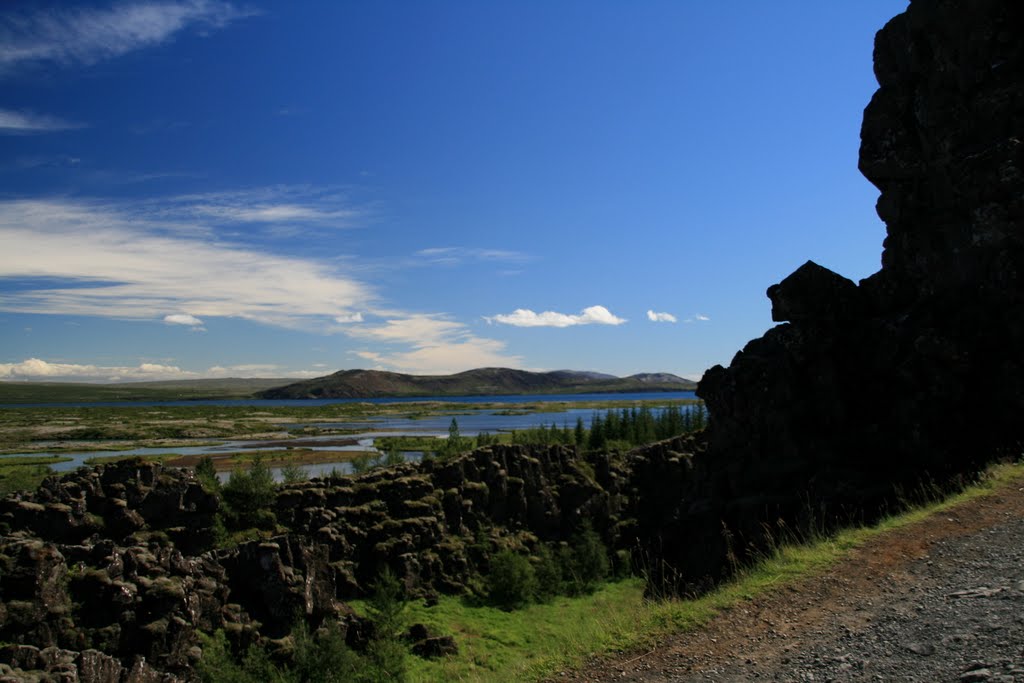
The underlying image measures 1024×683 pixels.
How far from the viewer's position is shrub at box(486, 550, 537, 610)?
165 feet

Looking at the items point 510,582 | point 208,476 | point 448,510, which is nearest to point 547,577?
point 510,582

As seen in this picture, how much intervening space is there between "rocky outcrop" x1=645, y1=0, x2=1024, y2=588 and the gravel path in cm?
709

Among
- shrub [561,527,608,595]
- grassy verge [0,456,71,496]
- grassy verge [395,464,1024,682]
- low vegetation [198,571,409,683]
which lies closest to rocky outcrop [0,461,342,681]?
low vegetation [198,571,409,683]

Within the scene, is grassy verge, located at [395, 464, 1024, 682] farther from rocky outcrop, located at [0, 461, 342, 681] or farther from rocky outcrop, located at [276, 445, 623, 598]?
rocky outcrop, located at [276, 445, 623, 598]

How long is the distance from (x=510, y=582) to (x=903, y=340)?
3275 cm

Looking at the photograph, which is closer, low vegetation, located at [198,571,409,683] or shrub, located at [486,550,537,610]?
low vegetation, located at [198,571,409,683]

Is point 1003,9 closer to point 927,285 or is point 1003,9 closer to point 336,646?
point 927,285

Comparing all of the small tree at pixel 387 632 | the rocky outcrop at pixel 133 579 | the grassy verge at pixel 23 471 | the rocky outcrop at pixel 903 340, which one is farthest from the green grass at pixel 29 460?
the rocky outcrop at pixel 903 340

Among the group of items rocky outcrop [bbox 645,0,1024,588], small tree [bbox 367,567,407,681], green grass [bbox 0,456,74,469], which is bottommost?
small tree [bbox 367,567,407,681]

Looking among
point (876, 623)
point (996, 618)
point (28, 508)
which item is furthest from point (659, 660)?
point (28, 508)

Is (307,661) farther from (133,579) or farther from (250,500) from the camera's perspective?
(250,500)

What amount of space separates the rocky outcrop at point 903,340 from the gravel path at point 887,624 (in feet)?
23.3

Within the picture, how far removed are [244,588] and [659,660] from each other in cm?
3061

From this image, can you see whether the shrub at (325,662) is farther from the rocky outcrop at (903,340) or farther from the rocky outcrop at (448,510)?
the rocky outcrop at (903,340)
